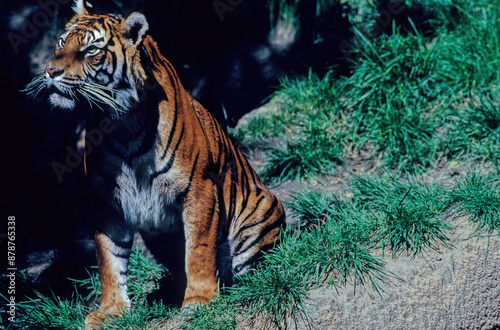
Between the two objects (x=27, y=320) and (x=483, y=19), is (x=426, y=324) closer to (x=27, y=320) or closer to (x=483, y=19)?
(x=27, y=320)

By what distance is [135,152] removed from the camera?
10.7ft

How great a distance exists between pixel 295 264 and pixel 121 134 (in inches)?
57.4

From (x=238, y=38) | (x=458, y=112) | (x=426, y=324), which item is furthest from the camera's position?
(x=238, y=38)

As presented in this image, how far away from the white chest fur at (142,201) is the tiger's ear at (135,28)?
0.74m

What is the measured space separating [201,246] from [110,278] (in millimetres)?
610

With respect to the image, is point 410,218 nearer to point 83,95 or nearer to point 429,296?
point 429,296

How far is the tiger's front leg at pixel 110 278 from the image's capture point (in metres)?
3.41

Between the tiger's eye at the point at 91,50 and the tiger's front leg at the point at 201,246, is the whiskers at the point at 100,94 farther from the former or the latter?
the tiger's front leg at the point at 201,246

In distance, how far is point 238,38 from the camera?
559 cm

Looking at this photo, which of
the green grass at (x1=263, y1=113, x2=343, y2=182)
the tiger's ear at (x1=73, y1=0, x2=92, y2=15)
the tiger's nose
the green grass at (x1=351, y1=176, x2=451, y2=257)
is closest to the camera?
the tiger's nose

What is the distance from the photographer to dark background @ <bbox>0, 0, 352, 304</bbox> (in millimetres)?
4273

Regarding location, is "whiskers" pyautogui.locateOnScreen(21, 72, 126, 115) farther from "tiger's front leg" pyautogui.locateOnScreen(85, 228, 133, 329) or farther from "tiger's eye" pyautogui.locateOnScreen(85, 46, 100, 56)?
"tiger's front leg" pyautogui.locateOnScreen(85, 228, 133, 329)

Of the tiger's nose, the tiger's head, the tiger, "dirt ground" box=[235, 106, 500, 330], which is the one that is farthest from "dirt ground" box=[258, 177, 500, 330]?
the tiger's nose

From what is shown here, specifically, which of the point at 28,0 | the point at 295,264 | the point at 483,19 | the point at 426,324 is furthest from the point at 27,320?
the point at 483,19
